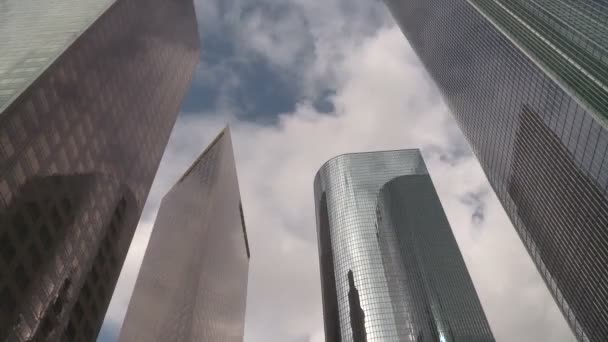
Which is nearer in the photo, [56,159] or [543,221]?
[56,159]

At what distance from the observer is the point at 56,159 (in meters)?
64.3

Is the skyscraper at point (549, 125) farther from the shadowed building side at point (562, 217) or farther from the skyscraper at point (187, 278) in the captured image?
the skyscraper at point (187, 278)

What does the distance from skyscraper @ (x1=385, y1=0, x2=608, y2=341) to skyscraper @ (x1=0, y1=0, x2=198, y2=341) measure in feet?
245

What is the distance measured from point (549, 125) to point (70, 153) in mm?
83869

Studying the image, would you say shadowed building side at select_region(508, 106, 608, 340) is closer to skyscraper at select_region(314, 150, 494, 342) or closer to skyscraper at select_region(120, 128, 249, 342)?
skyscraper at select_region(314, 150, 494, 342)

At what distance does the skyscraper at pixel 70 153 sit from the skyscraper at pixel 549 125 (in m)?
74.6

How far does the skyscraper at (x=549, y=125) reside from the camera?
92438 mm

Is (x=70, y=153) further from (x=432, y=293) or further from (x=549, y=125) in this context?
(x=432, y=293)

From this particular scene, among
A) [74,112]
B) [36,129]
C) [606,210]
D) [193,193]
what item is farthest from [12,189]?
[193,193]

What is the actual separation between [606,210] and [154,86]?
84.8 meters

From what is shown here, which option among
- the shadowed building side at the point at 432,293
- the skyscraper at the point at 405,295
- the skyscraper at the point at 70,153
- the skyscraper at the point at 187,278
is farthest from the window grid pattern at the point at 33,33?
the shadowed building side at the point at 432,293

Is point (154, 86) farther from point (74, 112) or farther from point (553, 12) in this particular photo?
point (553, 12)

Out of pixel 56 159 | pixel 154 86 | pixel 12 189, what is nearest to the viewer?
pixel 12 189

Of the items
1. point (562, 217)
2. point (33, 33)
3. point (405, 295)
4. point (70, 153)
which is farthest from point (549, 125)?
point (405, 295)
